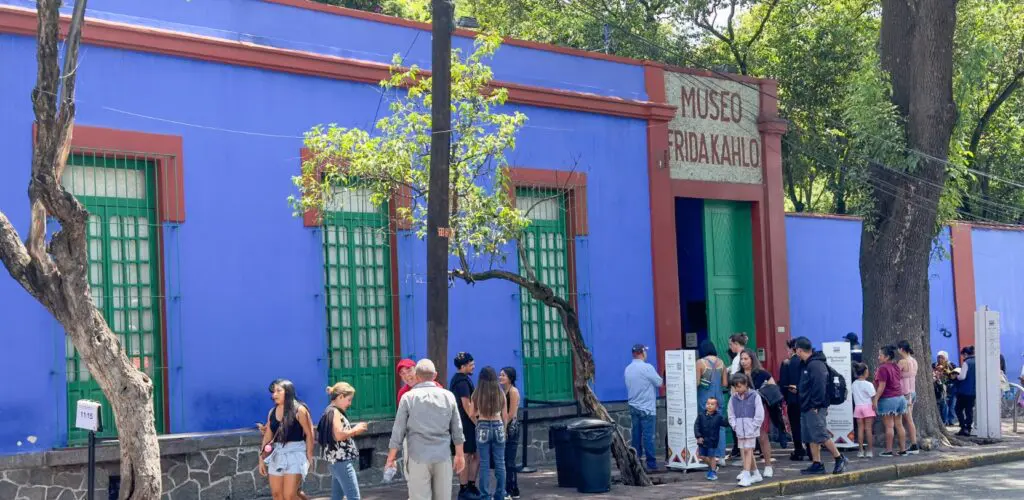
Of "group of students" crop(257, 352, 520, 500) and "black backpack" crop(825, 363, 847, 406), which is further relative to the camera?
"black backpack" crop(825, 363, 847, 406)

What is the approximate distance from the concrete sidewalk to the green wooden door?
2.71 metres

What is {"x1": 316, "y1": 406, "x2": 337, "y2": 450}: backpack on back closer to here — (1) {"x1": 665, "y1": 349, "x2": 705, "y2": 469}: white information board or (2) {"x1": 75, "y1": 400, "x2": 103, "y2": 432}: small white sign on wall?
(2) {"x1": 75, "y1": 400, "x2": 103, "y2": 432}: small white sign on wall

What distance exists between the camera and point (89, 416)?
1019 cm

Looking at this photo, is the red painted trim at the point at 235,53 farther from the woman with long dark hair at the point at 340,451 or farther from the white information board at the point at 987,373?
the white information board at the point at 987,373

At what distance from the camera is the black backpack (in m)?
16.0

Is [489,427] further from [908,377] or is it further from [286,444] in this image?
[908,377]

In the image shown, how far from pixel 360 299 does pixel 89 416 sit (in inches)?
Result: 226

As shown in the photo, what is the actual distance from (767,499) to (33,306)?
822cm

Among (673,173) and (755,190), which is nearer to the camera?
(673,173)

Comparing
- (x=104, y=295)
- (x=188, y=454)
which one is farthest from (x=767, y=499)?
(x=104, y=295)

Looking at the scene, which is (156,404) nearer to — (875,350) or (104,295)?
(104,295)

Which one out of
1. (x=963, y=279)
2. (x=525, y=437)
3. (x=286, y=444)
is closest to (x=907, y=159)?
(x=525, y=437)

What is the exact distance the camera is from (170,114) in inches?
548

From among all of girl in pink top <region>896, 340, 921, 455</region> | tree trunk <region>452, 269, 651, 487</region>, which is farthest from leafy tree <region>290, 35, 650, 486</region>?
girl in pink top <region>896, 340, 921, 455</region>
